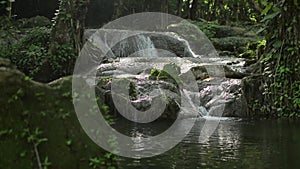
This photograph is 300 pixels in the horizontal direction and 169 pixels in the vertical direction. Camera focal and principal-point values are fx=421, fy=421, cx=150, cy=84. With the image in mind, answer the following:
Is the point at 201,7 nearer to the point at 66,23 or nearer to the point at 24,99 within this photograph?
the point at 66,23

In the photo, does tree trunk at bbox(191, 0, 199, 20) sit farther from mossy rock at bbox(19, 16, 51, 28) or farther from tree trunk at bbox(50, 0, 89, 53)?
tree trunk at bbox(50, 0, 89, 53)

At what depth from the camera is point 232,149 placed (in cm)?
593

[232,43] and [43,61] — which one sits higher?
[43,61]

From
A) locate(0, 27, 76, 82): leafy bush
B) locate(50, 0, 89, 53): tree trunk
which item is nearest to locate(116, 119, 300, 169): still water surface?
locate(0, 27, 76, 82): leafy bush

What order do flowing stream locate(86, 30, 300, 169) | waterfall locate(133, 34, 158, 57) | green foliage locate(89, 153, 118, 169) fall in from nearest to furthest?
green foliage locate(89, 153, 118, 169), flowing stream locate(86, 30, 300, 169), waterfall locate(133, 34, 158, 57)

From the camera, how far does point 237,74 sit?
12.0m

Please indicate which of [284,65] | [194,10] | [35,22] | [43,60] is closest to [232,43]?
[194,10]

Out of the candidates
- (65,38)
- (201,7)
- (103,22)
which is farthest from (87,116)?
(201,7)

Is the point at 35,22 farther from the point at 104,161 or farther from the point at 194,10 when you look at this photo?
the point at 104,161

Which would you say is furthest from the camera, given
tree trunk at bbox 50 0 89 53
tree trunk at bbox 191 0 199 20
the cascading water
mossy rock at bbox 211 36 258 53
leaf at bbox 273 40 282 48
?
tree trunk at bbox 191 0 199 20

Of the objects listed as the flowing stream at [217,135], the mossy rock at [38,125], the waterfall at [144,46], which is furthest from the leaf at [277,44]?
the waterfall at [144,46]

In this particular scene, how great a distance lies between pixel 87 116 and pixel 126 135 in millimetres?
3854

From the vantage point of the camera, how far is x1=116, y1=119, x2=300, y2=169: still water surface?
494 centimetres

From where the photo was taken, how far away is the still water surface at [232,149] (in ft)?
16.2
